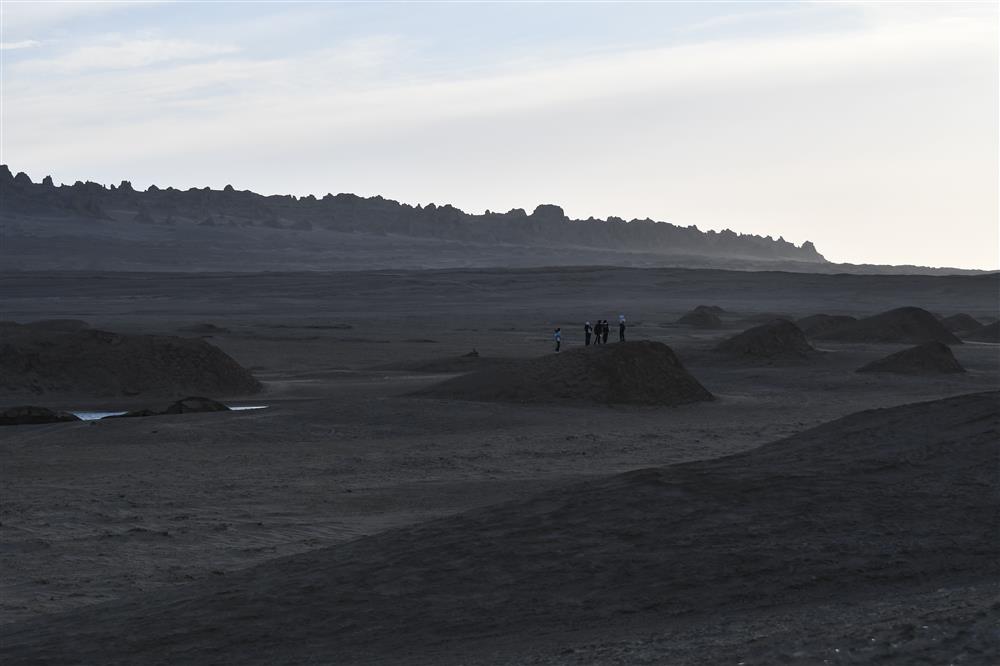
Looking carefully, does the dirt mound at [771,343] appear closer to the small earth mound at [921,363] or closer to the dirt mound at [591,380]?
the small earth mound at [921,363]

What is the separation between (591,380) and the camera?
27922 millimetres

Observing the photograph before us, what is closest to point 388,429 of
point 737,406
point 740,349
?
point 737,406

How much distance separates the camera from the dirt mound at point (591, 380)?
27359 millimetres

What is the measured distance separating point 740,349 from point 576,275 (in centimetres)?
10059

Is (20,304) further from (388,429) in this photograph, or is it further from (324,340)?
(388,429)

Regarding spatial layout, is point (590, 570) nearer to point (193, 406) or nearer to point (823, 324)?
point (193, 406)

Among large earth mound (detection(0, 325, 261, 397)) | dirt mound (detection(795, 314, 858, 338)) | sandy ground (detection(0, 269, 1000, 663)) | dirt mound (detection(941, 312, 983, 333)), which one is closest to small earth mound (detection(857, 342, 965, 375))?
sandy ground (detection(0, 269, 1000, 663))

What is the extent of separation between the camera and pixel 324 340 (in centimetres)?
5412

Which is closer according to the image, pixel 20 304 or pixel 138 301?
pixel 20 304

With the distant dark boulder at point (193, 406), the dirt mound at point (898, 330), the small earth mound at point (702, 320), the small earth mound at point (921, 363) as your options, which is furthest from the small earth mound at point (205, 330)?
the distant dark boulder at point (193, 406)

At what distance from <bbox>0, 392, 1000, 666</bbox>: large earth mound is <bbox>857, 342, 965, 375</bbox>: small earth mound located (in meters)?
23.5

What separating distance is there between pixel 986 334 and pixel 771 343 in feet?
81.3

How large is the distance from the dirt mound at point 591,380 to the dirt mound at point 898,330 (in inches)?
1093

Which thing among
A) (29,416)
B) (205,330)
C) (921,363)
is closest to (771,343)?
(921,363)
